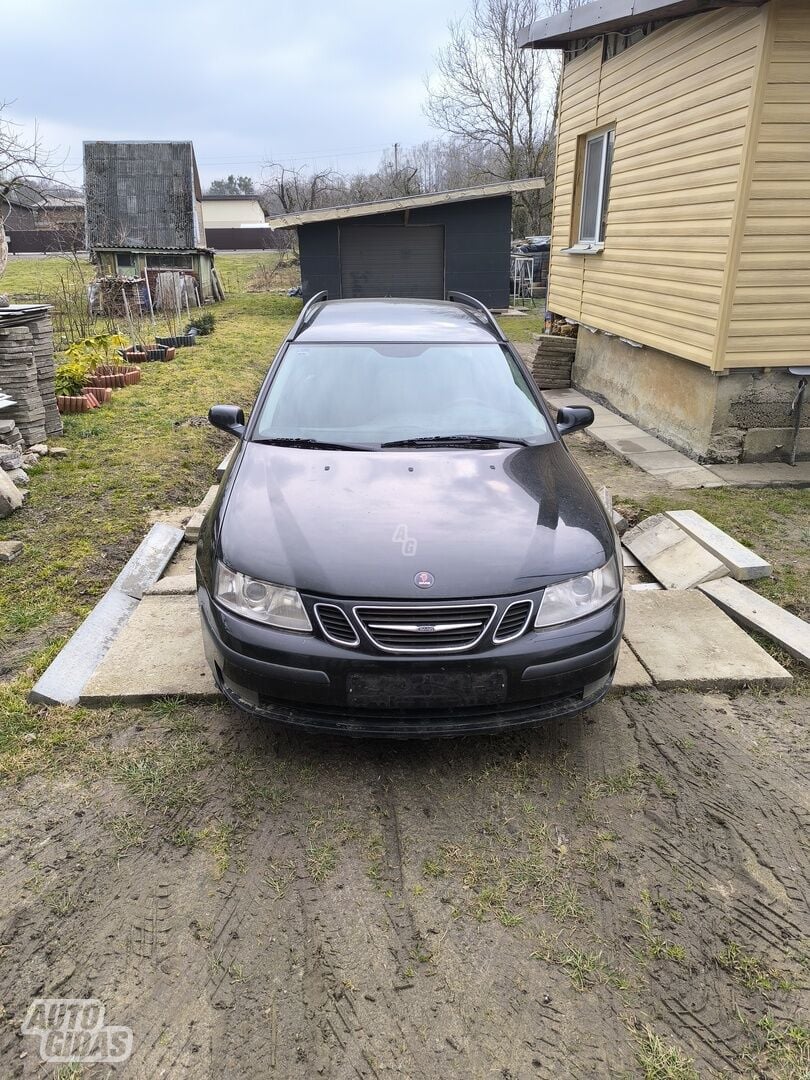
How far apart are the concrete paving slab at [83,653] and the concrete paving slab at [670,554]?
3.20m

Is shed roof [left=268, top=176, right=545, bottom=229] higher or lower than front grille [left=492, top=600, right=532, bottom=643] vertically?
higher

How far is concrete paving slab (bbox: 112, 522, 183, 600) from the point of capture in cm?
419

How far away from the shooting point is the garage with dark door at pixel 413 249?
56.6ft

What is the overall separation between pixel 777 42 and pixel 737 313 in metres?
1.92

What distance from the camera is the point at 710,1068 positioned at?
1.70m

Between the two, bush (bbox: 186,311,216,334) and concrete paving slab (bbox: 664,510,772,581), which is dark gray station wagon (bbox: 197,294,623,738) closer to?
concrete paving slab (bbox: 664,510,772,581)

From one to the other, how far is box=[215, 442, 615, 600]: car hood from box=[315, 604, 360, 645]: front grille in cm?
6

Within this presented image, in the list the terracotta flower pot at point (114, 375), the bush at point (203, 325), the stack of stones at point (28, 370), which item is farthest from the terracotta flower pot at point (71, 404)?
the bush at point (203, 325)

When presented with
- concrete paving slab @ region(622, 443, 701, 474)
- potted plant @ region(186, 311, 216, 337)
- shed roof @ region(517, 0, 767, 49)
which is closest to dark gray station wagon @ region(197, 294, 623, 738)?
concrete paving slab @ region(622, 443, 701, 474)

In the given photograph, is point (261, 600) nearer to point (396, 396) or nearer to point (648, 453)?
point (396, 396)

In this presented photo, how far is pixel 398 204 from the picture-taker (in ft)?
53.8

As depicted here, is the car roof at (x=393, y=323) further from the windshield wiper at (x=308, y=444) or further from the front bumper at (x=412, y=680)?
the front bumper at (x=412, y=680)

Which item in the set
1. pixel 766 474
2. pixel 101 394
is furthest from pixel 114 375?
pixel 766 474

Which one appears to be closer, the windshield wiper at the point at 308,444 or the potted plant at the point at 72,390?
the windshield wiper at the point at 308,444
